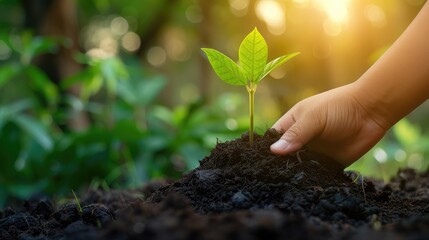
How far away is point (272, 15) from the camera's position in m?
4.89

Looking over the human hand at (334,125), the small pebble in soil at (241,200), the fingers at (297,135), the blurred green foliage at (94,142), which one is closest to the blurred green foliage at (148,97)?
the blurred green foliage at (94,142)

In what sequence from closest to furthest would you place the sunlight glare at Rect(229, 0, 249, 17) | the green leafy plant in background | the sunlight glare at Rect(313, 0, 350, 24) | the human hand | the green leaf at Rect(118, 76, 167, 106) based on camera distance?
1. the human hand
2. the green leafy plant in background
3. the green leaf at Rect(118, 76, 167, 106)
4. the sunlight glare at Rect(313, 0, 350, 24)
5. the sunlight glare at Rect(229, 0, 249, 17)

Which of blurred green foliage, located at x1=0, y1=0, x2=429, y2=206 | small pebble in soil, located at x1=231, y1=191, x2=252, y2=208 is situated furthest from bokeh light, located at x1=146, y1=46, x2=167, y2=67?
small pebble in soil, located at x1=231, y1=191, x2=252, y2=208

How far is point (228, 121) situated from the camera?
12.4ft

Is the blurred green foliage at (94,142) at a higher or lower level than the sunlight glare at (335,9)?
lower

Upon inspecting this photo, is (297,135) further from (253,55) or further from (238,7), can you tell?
(238,7)

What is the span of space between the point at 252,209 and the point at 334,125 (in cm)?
56

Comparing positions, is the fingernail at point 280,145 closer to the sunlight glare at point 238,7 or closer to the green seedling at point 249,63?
the green seedling at point 249,63

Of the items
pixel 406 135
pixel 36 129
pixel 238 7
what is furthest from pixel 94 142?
pixel 238 7

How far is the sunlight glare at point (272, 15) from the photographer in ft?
15.8

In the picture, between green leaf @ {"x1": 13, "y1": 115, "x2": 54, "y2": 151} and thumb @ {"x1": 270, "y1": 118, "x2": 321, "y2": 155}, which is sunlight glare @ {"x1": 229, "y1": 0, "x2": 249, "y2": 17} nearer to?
green leaf @ {"x1": 13, "y1": 115, "x2": 54, "y2": 151}

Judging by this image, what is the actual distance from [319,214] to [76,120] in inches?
127

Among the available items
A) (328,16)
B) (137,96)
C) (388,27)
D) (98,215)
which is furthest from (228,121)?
(98,215)

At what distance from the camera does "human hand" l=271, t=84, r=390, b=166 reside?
1.57 meters
